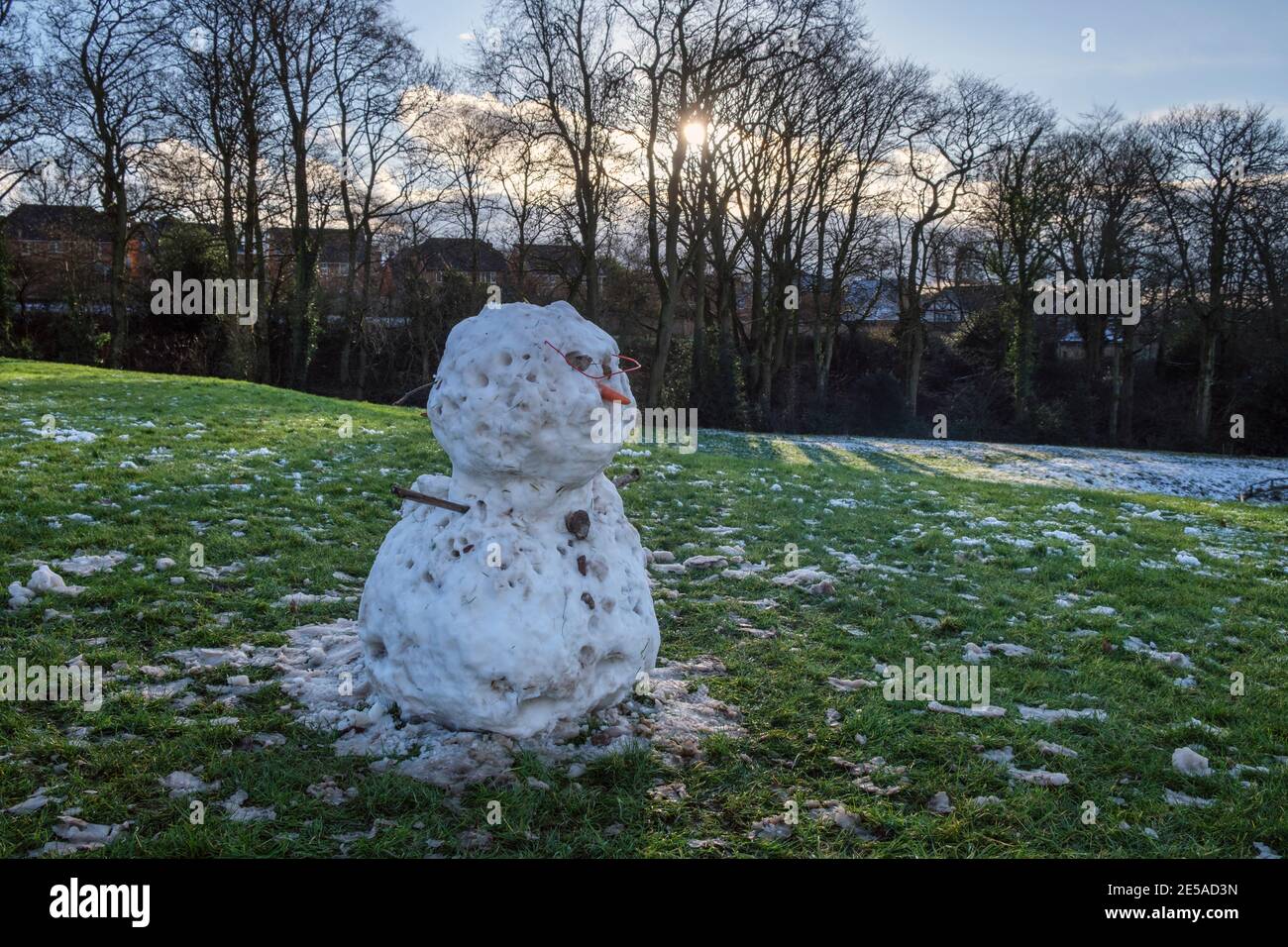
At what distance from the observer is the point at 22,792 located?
11.5ft

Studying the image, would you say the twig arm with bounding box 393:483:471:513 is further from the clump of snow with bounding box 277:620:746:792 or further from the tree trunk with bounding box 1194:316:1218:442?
the tree trunk with bounding box 1194:316:1218:442

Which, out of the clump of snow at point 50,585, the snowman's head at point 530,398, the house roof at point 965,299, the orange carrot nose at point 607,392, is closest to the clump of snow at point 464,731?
the snowman's head at point 530,398

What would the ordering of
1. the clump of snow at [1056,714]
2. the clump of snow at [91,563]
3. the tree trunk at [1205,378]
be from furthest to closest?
the tree trunk at [1205,378], the clump of snow at [91,563], the clump of snow at [1056,714]

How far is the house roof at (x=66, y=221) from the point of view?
2890 centimetres

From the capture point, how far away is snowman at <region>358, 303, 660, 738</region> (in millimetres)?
4047

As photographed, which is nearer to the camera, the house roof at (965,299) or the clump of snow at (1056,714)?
the clump of snow at (1056,714)

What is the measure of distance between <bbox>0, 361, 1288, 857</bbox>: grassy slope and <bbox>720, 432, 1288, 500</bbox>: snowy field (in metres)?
6.63

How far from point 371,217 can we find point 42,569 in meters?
27.6

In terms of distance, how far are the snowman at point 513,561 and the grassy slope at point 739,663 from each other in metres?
0.47

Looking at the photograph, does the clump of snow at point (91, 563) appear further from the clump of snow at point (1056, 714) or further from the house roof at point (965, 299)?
the house roof at point (965, 299)

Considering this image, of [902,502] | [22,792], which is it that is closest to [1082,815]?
[22,792]

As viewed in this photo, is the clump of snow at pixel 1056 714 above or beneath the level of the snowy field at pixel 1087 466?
beneath

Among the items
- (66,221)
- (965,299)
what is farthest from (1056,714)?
(965,299)

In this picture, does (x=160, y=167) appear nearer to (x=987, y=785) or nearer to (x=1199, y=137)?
(x=987, y=785)
